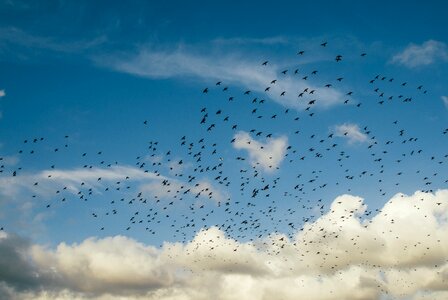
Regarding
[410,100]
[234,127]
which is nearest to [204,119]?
[234,127]

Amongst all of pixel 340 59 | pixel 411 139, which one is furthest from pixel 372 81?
pixel 411 139

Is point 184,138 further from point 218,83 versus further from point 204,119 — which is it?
point 218,83

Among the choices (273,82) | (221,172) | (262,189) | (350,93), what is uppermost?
(350,93)

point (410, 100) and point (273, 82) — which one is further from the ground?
point (410, 100)

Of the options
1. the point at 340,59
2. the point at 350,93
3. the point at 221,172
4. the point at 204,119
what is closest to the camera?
the point at 340,59

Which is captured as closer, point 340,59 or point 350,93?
point 340,59

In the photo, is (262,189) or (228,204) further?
(228,204)

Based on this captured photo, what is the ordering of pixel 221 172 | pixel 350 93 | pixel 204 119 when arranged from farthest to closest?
pixel 221 172 < pixel 350 93 < pixel 204 119

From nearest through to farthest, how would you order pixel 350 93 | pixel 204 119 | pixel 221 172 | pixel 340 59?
pixel 340 59 < pixel 204 119 < pixel 350 93 < pixel 221 172

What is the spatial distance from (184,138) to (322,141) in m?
15.9

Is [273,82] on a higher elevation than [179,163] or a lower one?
higher

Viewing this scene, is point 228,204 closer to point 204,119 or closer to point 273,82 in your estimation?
point 204,119

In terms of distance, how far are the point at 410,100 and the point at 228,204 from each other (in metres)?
25.2

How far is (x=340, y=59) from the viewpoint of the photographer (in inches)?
1708
